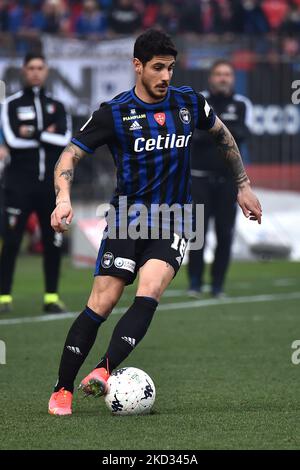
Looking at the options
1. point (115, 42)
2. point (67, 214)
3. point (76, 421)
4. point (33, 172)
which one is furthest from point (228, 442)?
point (115, 42)

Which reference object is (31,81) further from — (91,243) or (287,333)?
(91,243)

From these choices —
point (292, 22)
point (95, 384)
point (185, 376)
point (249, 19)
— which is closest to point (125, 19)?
point (249, 19)

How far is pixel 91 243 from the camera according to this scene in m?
16.8

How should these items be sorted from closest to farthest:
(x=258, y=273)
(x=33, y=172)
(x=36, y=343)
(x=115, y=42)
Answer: (x=36, y=343)
(x=33, y=172)
(x=258, y=273)
(x=115, y=42)

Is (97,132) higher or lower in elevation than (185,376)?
higher

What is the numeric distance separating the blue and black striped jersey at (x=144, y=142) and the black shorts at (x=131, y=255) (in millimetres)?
241

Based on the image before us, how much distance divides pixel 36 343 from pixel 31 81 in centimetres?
312

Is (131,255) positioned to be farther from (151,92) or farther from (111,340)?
(151,92)

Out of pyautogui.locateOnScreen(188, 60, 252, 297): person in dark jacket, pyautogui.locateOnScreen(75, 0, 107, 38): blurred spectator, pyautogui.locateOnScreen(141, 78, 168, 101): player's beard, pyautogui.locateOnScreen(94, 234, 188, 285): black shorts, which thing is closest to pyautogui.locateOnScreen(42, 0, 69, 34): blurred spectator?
pyautogui.locateOnScreen(75, 0, 107, 38): blurred spectator

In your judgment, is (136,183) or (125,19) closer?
(136,183)

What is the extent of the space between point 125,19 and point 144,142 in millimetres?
15463

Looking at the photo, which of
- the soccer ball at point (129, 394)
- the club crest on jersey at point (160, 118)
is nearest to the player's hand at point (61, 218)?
the club crest on jersey at point (160, 118)

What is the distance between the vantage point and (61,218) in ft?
21.2
